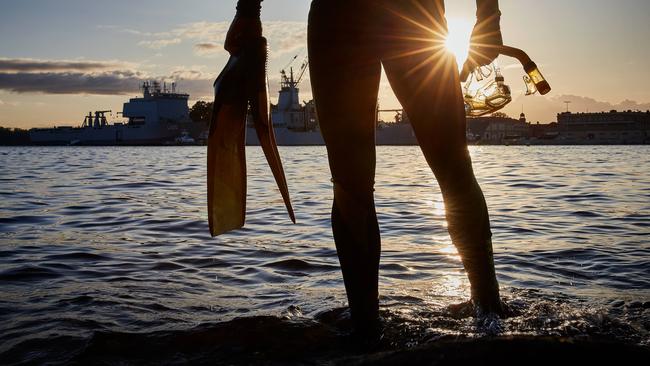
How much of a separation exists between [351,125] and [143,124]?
105125 mm

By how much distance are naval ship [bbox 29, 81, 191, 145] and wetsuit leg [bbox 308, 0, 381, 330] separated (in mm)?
102690

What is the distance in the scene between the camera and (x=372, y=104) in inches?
90.1

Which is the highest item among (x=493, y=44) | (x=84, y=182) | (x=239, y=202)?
(x=493, y=44)

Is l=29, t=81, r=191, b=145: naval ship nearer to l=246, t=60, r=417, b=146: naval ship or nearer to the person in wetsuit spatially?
l=246, t=60, r=417, b=146: naval ship

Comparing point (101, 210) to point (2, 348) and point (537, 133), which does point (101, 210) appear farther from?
point (537, 133)

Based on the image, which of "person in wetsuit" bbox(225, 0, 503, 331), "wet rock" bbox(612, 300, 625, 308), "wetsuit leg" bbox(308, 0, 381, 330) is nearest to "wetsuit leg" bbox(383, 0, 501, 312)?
"person in wetsuit" bbox(225, 0, 503, 331)

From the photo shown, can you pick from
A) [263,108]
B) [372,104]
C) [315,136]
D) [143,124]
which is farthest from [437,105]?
[143,124]

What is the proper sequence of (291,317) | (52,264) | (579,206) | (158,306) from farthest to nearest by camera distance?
(579,206) < (52,264) < (158,306) < (291,317)

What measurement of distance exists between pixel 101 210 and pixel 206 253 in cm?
379

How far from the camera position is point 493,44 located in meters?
2.42

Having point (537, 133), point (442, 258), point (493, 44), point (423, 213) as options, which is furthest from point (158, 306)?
point (537, 133)

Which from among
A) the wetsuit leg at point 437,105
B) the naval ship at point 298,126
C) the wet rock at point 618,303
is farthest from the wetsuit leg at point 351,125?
the naval ship at point 298,126

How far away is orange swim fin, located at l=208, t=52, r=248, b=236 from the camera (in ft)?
7.75

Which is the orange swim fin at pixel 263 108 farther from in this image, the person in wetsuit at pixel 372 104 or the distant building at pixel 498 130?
the distant building at pixel 498 130
